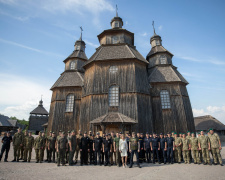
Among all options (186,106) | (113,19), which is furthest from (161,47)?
(186,106)

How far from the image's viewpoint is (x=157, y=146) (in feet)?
28.0

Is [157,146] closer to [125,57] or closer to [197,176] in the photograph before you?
[197,176]

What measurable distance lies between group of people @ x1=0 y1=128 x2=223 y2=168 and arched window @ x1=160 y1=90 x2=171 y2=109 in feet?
26.2

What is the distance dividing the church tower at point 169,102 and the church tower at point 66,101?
967cm

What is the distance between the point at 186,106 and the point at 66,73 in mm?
17144

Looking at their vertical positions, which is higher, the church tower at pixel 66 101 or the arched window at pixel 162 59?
the arched window at pixel 162 59

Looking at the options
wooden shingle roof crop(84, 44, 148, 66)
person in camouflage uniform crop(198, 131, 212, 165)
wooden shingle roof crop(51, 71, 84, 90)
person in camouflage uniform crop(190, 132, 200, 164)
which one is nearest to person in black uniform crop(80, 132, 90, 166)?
person in camouflage uniform crop(190, 132, 200, 164)

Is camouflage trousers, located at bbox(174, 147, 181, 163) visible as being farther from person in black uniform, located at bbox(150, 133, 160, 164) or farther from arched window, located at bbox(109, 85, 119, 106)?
arched window, located at bbox(109, 85, 119, 106)

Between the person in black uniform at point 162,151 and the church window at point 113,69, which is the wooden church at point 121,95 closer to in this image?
the church window at point 113,69

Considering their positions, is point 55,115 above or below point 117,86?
below

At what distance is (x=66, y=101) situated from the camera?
18.5 meters

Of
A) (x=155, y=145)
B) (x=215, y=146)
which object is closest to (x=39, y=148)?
(x=155, y=145)

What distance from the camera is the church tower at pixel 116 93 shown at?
13.7 m

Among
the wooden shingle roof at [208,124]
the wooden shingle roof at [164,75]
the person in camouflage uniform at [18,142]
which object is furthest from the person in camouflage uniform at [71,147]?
the wooden shingle roof at [208,124]
